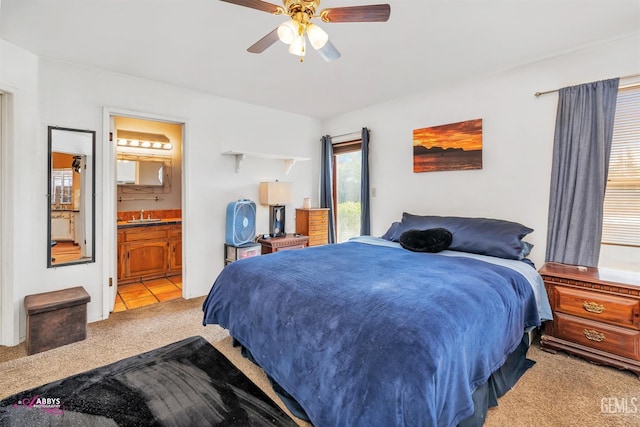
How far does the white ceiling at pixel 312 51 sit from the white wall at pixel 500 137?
6.2 inches

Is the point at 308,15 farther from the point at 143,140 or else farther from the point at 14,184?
the point at 143,140

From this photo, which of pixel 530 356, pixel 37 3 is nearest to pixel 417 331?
pixel 530 356

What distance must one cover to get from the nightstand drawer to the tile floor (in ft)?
13.0

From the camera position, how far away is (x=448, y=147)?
3420 millimetres

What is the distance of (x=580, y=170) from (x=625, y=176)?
0.31 metres

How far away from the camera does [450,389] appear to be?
4.09 ft

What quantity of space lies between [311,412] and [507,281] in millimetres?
1500

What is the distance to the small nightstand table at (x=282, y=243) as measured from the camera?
3.90 m

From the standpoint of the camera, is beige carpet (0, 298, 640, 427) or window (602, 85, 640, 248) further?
window (602, 85, 640, 248)

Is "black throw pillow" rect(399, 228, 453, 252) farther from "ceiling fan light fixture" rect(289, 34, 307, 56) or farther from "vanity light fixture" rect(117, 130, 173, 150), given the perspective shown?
"vanity light fixture" rect(117, 130, 173, 150)

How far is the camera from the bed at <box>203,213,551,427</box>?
120cm

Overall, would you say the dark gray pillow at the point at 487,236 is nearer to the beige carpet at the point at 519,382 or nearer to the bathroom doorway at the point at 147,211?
the beige carpet at the point at 519,382

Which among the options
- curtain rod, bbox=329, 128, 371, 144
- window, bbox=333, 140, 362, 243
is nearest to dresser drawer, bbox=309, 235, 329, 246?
window, bbox=333, 140, 362, 243

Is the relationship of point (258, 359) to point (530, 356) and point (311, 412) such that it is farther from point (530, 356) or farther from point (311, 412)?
point (530, 356)
